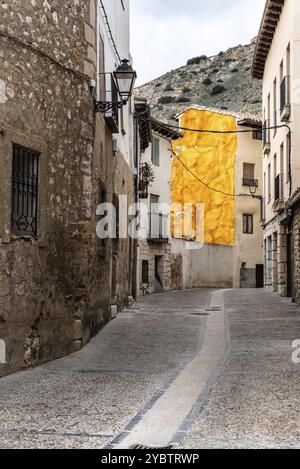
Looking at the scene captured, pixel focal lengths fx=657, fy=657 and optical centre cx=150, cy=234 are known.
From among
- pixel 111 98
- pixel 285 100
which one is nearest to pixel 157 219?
pixel 285 100

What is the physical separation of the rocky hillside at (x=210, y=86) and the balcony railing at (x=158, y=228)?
3474cm

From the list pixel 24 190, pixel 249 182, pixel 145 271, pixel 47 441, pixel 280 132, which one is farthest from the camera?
pixel 249 182

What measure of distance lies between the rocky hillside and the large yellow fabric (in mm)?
Result: 23115

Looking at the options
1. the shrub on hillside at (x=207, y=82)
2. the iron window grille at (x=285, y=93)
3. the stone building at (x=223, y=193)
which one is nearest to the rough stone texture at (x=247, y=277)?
the stone building at (x=223, y=193)

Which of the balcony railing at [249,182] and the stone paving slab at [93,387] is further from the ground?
the balcony railing at [249,182]

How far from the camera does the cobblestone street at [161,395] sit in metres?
4.78

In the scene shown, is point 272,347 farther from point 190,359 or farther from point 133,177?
point 133,177

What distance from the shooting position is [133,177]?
21.5 meters

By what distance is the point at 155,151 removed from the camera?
31.9 meters

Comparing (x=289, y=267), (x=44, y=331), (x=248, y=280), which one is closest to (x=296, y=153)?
(x=289, y=267)

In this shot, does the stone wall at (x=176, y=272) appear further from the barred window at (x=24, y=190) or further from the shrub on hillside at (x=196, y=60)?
the shrub on hillside at (x=196, y=60)

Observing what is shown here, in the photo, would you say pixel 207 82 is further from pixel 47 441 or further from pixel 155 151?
pixel 47 441

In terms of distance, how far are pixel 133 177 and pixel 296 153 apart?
17.6 ft

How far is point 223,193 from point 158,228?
38.7ft
